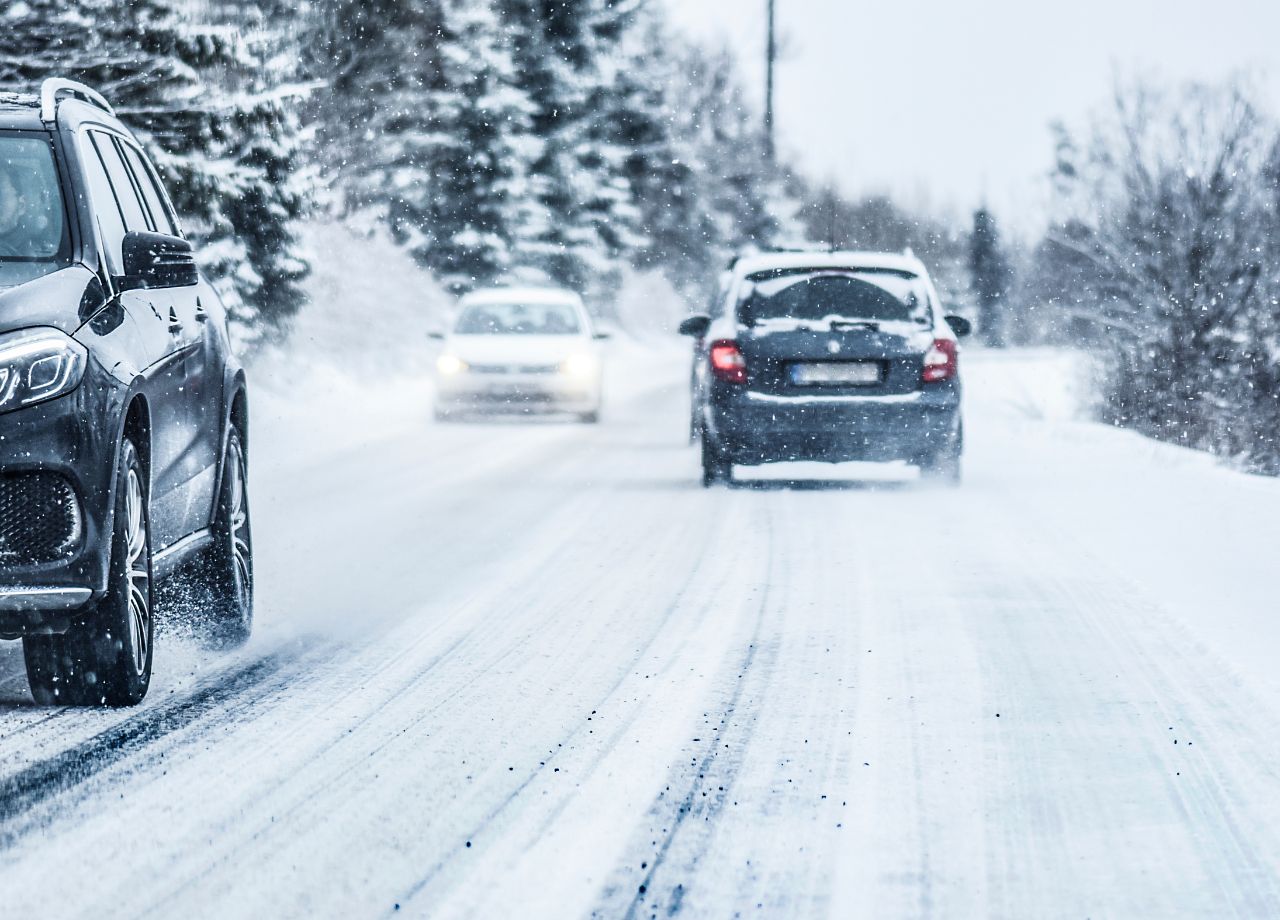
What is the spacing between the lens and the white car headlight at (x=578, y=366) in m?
24.6

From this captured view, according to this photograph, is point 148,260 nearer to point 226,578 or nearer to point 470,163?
point 226,578

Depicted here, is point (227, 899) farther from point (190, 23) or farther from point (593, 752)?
point (190, 23)

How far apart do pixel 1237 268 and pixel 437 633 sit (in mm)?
19626

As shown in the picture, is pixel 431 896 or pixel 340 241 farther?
pixel 340 241

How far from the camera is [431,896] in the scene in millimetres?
4543

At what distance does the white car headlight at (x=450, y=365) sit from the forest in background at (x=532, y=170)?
2.31 m

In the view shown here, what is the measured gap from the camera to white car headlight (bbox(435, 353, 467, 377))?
80.8ft

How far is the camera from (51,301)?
6262 mm

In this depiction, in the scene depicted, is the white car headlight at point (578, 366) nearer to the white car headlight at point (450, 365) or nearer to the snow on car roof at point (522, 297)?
the white car headlight at point (450, 365)

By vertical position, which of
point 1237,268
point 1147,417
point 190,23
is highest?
point 190,23

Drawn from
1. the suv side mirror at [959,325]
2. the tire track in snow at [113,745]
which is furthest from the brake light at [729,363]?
the tire track in snow at [113,745]

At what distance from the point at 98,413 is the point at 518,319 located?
19800mm

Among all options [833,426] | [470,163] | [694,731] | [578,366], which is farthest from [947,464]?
[470,163]

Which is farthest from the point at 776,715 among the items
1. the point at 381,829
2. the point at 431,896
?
the point at 431,896
